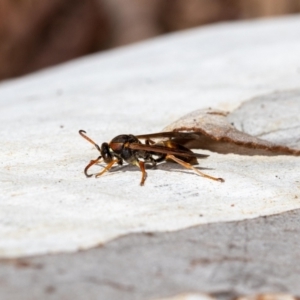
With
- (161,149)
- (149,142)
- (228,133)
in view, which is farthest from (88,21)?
(161,149)

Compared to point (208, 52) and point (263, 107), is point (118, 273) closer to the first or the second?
point (263, 107)

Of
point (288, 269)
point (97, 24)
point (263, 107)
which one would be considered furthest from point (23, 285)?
point (97, 24)

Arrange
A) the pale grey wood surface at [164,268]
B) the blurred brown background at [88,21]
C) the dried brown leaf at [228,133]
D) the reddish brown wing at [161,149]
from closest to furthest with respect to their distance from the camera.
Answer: the pale grey wood surface at [164,268], the reddish brown wing at [161,149], the dried brown leaf at [228,133], the blurred brown background at [88,21]

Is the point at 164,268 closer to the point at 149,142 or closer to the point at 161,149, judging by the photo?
the point at 161,149

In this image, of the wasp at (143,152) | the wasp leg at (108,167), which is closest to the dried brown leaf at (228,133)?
the wasp at (143,152)

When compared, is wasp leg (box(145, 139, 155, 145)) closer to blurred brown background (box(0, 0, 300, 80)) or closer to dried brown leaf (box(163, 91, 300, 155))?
dried brown leaf (box(163, 91, 300, 155))

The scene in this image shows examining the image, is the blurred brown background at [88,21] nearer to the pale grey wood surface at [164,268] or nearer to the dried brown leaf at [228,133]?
the dried brown leaf at [228,133]

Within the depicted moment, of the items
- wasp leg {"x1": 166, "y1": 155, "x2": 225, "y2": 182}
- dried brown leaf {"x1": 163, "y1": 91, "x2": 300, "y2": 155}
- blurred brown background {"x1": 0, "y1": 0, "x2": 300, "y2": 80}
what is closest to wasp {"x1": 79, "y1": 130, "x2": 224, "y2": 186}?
wasp leg {"x1": 166, "y1": 155, "x2": 225, "y2": 182}

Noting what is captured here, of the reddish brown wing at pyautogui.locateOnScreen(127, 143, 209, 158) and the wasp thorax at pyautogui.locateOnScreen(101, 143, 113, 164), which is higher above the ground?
the reddish brown wing at pyautogui.locateOnScreen(127, 143, 209, 158)
